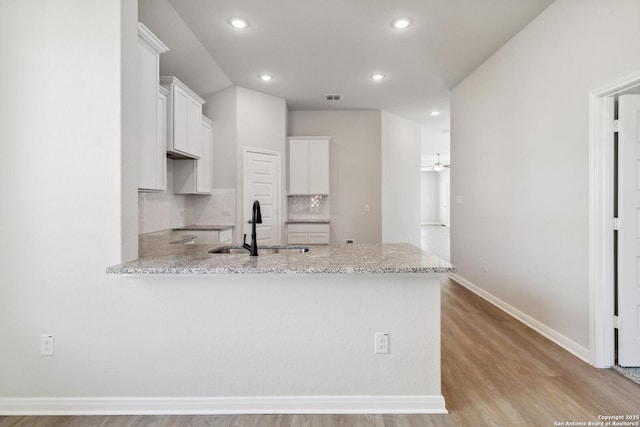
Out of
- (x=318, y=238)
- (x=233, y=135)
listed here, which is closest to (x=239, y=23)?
(x=233, y=135)

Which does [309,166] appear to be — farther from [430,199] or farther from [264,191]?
[430,199]

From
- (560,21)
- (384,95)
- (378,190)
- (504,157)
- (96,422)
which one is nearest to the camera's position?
(96,422)

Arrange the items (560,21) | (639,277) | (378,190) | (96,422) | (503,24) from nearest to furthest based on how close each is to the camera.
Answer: (96,422) → (639,277) → (560,21) → (503,24) → (378,190)

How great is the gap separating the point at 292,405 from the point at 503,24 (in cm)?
378

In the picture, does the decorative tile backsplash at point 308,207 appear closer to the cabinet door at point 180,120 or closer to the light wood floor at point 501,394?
the cabinet door at point 180,120

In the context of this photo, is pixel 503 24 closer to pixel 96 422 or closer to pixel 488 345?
pixel 488 345

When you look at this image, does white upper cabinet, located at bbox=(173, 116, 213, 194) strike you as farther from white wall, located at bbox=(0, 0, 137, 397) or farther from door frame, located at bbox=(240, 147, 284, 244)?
white wall, located at bbox=(0, 0, 137, 397)

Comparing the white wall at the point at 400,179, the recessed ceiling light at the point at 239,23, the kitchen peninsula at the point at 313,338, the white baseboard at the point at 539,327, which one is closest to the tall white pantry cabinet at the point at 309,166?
the white wall at the point at 400,179

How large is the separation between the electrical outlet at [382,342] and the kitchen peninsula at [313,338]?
2cm

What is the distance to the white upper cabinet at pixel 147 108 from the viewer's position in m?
2.15

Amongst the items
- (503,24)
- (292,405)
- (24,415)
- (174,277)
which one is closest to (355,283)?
(292,405)

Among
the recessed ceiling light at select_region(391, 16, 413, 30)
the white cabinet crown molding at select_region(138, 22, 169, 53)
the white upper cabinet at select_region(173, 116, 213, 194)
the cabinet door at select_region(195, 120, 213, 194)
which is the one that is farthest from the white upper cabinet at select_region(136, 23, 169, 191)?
the recessed ceiling light at select_region(391, 16, 413, 30)

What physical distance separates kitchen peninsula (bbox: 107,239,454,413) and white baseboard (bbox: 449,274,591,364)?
1483 mm

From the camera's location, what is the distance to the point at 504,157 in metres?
3.48
